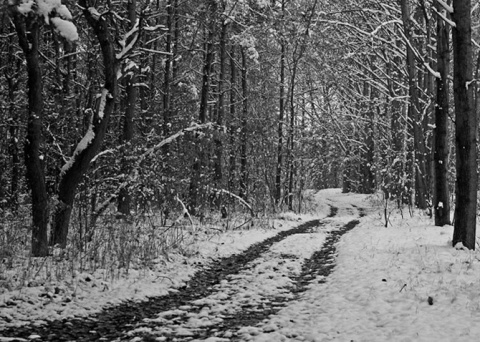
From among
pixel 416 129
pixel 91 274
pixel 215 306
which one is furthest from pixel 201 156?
pixel 416 129

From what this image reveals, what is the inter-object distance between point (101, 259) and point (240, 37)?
1156cm

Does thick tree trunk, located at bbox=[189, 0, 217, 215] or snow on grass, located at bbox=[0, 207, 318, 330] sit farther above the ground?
thick tree trunk, located at bbox=[189, 0, 217, 215]

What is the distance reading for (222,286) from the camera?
7461 millimetres

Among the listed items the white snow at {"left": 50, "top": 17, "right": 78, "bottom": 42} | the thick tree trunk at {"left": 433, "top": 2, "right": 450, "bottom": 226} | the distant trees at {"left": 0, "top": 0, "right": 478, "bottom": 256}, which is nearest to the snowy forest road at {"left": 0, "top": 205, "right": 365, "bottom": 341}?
the distant trees at {"left": 0, "top": 0, "right": 478, "bottom": 256}

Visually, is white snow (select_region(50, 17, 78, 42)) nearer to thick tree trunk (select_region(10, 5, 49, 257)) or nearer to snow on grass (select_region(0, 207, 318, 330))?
thick tree trunk (select_region(10, 5, 49, 257))

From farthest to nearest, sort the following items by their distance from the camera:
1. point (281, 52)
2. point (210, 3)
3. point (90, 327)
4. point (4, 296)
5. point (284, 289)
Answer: point (281, 52) < point (210, 3) < point (284, 289) < point (4, 296) < point (90, 327)

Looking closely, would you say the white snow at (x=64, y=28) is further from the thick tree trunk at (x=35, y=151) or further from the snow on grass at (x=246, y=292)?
the snow on grass at (x=246, y=292)

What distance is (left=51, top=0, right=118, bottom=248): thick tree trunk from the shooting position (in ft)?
27.2

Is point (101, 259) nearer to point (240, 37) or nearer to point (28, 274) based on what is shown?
point (28, 274)

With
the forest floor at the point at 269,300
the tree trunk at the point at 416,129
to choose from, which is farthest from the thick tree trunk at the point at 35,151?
the tree trunk at the point at 416,129

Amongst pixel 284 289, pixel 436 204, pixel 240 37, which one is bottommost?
pixel 284 289

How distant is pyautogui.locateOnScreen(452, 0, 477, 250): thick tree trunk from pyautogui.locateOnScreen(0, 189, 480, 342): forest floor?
0.77 m

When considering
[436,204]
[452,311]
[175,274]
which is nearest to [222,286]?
[175,274]

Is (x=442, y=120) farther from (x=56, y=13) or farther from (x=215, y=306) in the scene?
(x=56, y=13)
